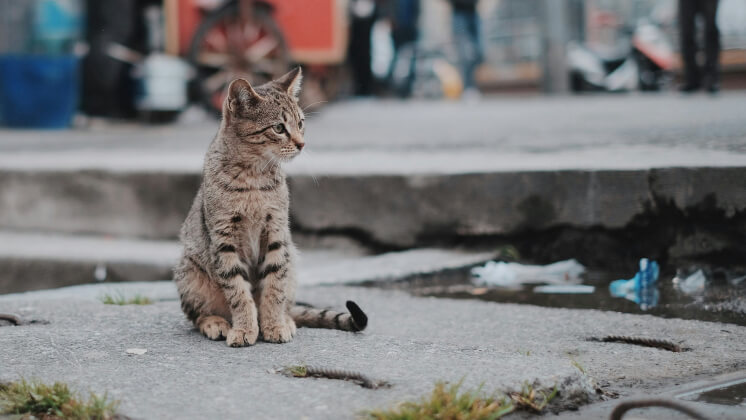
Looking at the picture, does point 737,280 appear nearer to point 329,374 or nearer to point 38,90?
point 329,374

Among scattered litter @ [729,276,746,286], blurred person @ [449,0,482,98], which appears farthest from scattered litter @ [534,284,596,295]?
blurred person @ [449,0,482,98]

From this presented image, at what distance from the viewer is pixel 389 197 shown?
16.3 ft

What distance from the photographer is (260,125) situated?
10.9ft

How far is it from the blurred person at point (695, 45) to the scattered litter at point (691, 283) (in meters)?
7.41

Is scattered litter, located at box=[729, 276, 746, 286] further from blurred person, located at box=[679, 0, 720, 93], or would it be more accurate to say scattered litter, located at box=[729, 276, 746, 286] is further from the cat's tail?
blurred person, located at box=[679, 0, 720, 93]

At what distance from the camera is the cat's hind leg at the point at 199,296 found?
3.37m

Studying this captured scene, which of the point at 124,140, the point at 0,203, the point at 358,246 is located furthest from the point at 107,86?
the point at 358,246

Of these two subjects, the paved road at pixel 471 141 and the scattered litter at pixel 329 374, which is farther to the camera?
the paved road at pixel 471 141

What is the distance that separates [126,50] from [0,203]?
4353 mm

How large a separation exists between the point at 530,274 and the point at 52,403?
266 cm

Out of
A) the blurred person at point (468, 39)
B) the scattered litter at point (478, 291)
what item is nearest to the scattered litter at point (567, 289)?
the scattered litter at point (478, 291)

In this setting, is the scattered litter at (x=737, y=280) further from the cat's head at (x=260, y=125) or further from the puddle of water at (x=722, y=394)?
the cat's head at (x=260, y=125)

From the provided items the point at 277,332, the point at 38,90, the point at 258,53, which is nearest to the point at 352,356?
the point at 277,332

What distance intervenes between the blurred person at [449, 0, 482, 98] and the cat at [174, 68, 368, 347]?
1249 centimetres
